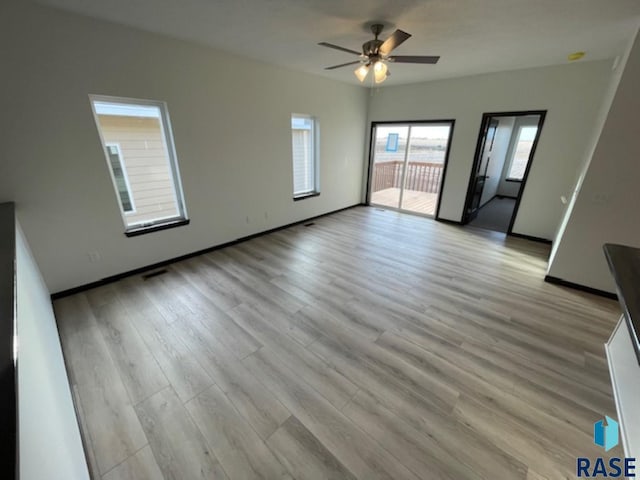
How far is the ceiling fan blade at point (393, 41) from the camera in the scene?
1998 millimetres

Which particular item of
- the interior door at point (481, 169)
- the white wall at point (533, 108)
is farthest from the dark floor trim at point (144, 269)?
the interior door at point (481, 169)

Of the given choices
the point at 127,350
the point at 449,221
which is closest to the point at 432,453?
the point at 127,350

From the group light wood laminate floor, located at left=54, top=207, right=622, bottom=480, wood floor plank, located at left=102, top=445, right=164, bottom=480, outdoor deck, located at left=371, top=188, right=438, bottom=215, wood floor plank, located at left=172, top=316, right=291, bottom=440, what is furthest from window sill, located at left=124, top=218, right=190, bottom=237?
outdoor deck, located at left=371, top=188, right=438, bottom=215

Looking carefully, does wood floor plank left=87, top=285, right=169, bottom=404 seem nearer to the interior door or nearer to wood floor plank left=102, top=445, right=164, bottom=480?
wood floor plank left=102, top=445, right=164, bottom=480

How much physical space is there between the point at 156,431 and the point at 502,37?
4.49 m

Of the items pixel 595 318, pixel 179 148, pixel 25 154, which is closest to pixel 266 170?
pixel 179 148

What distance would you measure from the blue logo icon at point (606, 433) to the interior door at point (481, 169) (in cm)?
402

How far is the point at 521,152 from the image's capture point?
7035 millimetres

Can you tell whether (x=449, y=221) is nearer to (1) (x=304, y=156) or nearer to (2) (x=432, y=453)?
(1) (x=304, y=156)

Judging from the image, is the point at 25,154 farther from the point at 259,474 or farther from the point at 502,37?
the point at 502,37

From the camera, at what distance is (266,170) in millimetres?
4219

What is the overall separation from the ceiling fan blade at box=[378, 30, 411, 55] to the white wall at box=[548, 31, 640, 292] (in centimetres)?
220

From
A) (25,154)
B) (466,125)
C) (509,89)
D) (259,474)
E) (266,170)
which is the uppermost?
(509,89)

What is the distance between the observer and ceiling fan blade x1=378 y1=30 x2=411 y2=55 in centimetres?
200
